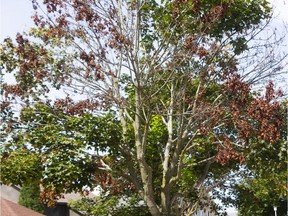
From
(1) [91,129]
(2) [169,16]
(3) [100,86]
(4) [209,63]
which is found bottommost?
(1) [91,129]

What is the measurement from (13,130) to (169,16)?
20.5 feet

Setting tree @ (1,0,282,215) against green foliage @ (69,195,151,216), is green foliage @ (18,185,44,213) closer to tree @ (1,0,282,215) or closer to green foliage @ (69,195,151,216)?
green foliage @ (69,195,151,216)

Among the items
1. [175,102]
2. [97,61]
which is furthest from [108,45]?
[175,102]

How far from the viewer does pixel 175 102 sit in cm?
Result: 1734

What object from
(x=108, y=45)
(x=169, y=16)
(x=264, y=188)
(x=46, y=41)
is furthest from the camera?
(x=264, y=188)

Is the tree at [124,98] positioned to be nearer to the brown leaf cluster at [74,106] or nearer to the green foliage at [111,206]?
the brown leaf cluster at [74,106]

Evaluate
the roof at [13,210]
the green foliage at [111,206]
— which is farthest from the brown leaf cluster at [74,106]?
the roof at [13,210]

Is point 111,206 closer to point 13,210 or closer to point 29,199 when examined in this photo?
point 13,210

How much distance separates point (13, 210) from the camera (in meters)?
28.8

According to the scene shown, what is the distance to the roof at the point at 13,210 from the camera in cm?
2828

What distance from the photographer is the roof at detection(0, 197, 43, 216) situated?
28.3m

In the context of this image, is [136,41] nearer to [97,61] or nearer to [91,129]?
[97,61]

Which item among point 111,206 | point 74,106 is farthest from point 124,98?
point 111,206

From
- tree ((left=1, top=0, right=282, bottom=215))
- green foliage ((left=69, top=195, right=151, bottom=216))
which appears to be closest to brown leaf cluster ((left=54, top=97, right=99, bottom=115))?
tree ((left=1, top=0, right=282, bottom=215))
